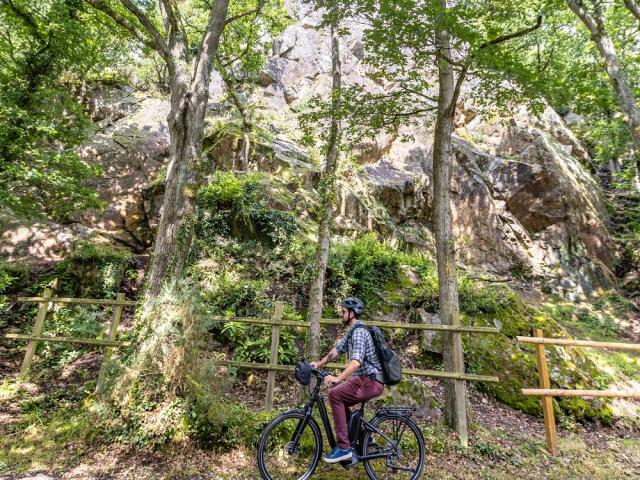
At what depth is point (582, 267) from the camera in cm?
1614

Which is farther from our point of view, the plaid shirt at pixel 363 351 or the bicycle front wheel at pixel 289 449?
the bicycle front wheel at pixel 289 449

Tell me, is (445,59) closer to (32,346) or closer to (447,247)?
(447,247)

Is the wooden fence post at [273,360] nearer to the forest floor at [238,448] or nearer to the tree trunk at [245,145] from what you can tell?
the forest floor at [238,448]

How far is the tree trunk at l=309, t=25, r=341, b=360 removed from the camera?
20.4ft

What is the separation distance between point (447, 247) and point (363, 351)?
3056mm

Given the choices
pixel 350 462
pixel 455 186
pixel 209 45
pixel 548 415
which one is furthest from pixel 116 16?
pixel 455 186

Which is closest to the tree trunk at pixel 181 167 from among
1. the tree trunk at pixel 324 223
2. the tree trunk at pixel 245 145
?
the tree trunk at pixel 324 223

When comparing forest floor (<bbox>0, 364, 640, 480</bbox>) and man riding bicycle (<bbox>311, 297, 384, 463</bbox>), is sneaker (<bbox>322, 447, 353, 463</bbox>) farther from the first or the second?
forest floor (<bbox>0, 364, 640, 480</bbox>)

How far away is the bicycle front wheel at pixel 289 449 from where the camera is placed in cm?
439

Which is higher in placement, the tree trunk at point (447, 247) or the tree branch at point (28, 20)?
the tree branch at point (28, 20)

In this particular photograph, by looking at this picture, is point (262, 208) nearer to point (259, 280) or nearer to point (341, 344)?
point (259, 280)

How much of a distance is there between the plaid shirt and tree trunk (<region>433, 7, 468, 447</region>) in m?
2.25

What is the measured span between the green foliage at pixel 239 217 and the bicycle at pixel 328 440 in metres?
6.59

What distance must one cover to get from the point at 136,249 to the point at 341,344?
1118 cm
